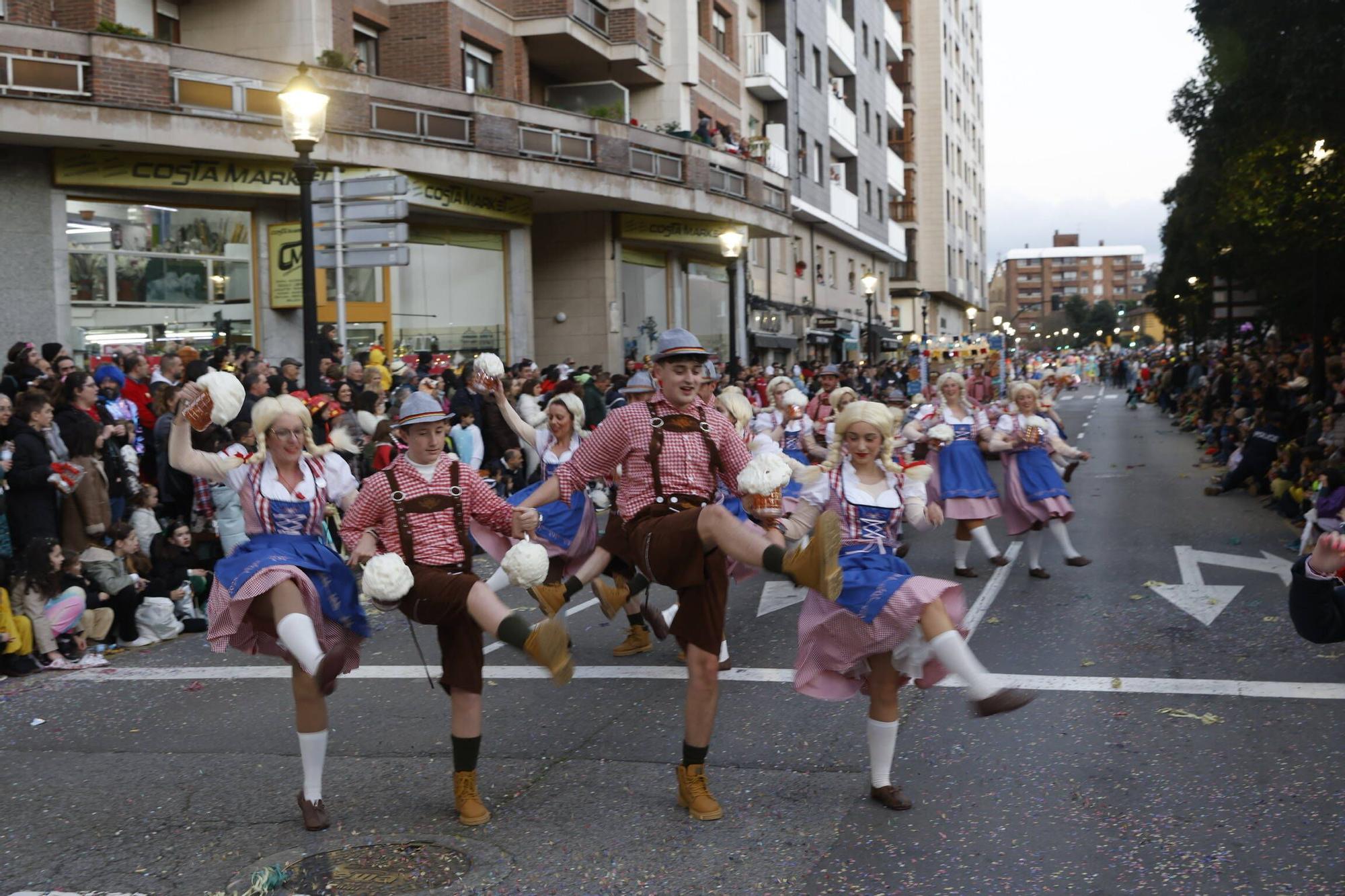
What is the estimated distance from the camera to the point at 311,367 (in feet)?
42.0

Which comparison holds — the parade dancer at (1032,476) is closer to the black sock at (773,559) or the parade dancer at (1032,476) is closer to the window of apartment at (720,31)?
the black sock at (773,559)

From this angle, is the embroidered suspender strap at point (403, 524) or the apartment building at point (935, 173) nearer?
the embroidered suspender strap at point (403, 524)

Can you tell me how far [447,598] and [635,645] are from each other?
373 centimetres

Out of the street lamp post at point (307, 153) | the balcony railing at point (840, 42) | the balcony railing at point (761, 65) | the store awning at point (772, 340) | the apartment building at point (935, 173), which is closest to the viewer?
the street lamp post at point (307, 153)

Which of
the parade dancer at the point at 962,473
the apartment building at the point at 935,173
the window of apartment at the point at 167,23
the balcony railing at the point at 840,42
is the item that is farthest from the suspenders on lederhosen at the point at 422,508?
the apartment building at the point at 935,173

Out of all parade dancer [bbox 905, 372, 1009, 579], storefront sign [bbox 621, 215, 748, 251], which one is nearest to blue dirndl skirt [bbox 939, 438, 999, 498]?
parade dancer [bbox 905, 372, 1009, 579]

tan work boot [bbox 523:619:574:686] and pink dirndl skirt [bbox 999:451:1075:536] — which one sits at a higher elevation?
tan work boot [bbox 523:619:574:686]

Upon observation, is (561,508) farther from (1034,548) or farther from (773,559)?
(1034,548)

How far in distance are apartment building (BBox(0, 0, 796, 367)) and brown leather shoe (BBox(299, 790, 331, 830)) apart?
14.0 m

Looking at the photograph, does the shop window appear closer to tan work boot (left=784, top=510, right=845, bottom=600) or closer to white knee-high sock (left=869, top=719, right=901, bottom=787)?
tan work boot (left=784, top=510, right=845, bottom=600)

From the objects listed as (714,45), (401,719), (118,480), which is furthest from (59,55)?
(714,45)

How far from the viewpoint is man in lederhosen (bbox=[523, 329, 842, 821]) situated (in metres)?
5.28

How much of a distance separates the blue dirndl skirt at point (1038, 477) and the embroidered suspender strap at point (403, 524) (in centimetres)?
738

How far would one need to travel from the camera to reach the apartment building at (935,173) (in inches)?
2485
